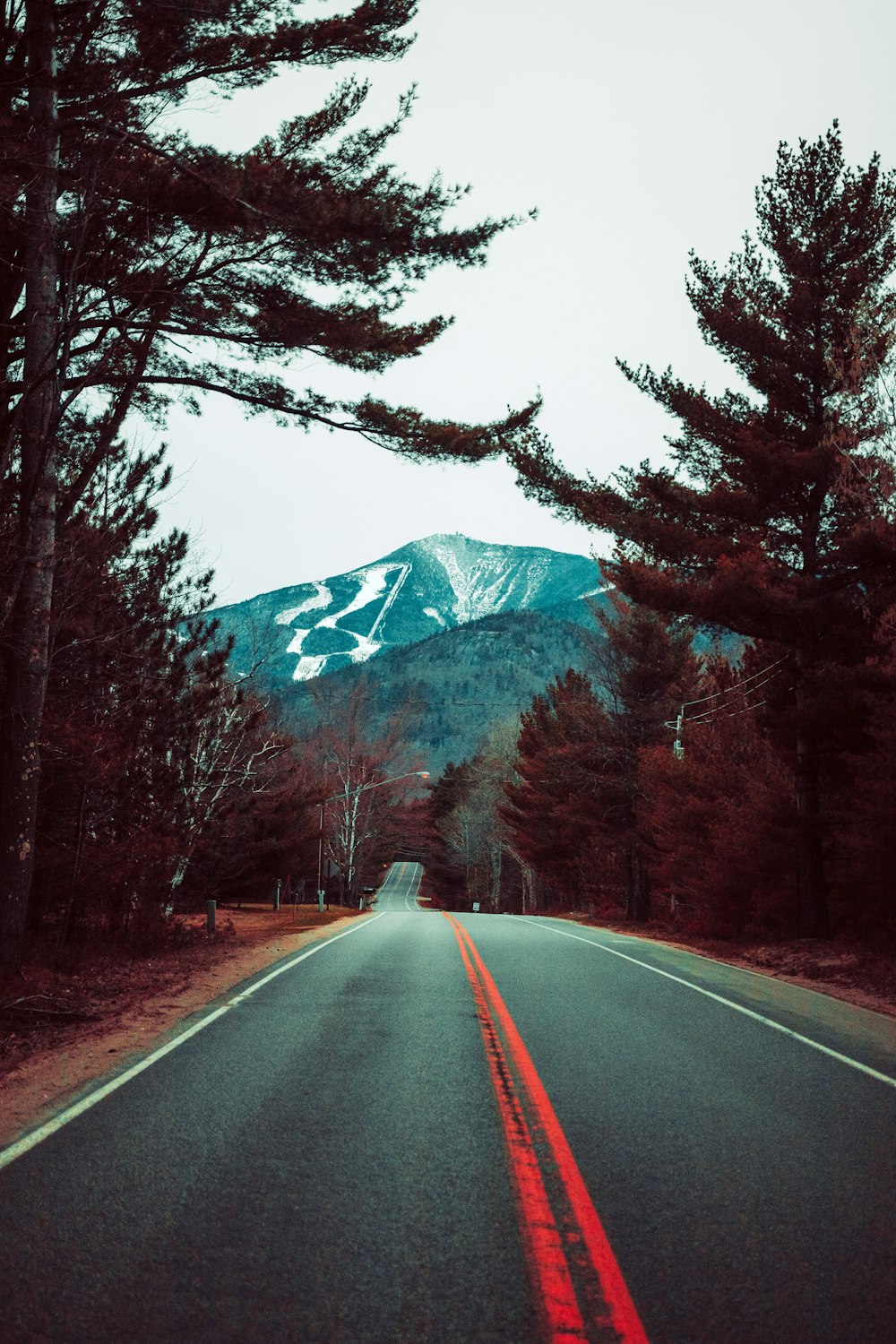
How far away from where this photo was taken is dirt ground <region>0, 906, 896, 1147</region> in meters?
7.21

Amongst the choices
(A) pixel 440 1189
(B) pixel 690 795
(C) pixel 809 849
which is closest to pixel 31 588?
(A) pixel 440 1189

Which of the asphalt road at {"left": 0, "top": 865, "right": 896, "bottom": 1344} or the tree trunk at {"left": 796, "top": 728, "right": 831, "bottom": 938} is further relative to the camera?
the tree trunk at {"left": 796, "top": 728, "right": 831, "bottom": 938}

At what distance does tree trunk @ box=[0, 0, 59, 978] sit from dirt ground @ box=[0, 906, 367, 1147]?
103cm

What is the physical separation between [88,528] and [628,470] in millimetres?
11673

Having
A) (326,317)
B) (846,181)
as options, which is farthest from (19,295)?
(846,181)

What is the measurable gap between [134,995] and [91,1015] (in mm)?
1705

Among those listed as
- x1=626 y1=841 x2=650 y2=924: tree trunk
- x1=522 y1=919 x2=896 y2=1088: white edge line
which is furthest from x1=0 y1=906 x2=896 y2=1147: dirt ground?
x1=626 y1=841 x2=650 y2=924: tree trunk

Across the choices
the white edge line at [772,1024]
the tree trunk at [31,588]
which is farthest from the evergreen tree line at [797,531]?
the tree trunk at [31,588]

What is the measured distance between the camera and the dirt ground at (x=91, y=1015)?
270 inches

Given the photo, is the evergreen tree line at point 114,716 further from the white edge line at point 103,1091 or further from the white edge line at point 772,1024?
the white edge line at point 772,1024

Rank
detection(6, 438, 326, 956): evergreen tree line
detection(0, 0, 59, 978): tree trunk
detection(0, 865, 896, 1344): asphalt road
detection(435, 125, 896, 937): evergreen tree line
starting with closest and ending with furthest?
detection(0, 865, 896, 1344): asphalt road < detection(0, 0, 59, 978): tree trunk < detection(6, 438, 326, 956): evergreen tree line < detection(435, 125, 896, 937): evergreen tree line

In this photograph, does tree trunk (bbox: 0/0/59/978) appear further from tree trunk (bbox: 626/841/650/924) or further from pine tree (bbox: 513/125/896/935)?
tree trunk (bbox: 626/841/650/924)

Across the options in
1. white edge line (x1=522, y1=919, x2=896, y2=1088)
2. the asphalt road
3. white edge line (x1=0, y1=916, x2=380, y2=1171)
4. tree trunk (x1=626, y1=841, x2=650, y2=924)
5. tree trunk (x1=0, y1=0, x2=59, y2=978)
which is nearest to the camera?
the asphalt road

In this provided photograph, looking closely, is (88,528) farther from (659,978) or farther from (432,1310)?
(432,1310)
